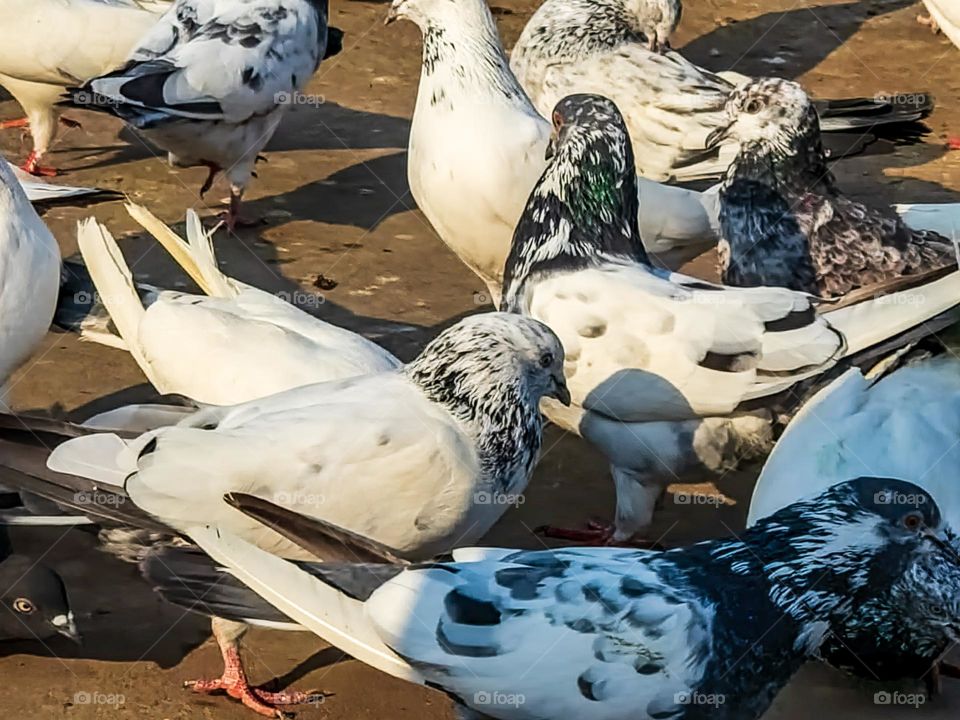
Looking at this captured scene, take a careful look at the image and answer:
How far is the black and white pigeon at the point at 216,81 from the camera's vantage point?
6789 millimetres

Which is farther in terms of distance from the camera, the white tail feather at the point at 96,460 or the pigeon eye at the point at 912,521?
the white tail feather at the point at 96,460

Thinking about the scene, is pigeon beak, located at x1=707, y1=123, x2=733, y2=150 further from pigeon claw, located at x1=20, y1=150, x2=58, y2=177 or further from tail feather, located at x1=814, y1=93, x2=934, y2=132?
pigeon claw, located at x1=20, y1=150, x2=58, y2=177

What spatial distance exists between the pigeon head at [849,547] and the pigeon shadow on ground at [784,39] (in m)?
6.01

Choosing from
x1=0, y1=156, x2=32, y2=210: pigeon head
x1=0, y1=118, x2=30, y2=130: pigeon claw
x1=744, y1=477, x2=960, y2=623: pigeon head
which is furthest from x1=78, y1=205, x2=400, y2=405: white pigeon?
x1=0, y1=118, x2=30, y2=130: pigeon claw

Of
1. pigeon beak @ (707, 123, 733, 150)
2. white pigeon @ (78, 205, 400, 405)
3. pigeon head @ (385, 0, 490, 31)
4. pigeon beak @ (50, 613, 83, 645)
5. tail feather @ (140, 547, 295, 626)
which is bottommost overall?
pigeon beak @ (50, 613, 83, 645)

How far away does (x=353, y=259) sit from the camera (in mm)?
7242

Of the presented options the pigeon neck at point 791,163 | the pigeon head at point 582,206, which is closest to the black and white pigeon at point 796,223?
the pigeon neck at point 791,163

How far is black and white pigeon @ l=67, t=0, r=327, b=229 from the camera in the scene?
679 centimetres

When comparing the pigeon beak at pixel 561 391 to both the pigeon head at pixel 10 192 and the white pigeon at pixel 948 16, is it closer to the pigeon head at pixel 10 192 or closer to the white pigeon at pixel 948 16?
the pigeon head at pixel 10 192

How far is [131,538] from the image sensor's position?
446 cm

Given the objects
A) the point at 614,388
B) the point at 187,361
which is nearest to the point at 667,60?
the point at 614,388

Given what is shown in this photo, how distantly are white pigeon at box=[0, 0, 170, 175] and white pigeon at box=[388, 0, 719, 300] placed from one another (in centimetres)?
179

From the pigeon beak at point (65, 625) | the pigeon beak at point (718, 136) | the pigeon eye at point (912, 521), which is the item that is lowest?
the pigeon beak at point (65, 625)

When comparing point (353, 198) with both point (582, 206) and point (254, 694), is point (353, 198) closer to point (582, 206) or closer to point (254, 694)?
point (582, 206)
